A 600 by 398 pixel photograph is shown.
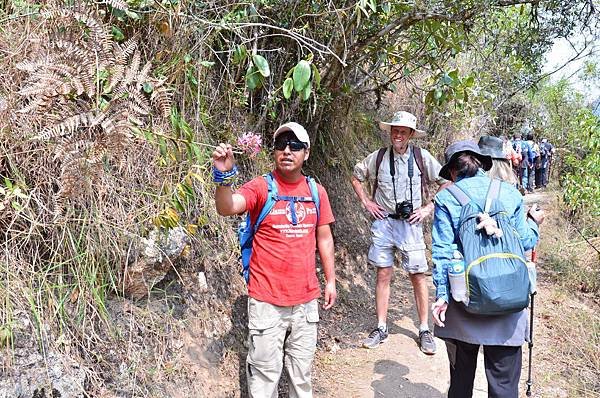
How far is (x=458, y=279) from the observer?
8.30ft

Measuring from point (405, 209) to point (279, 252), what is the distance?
5.47 ft

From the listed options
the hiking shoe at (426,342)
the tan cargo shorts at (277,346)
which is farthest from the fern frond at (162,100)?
the hiking shoe at (426,342)

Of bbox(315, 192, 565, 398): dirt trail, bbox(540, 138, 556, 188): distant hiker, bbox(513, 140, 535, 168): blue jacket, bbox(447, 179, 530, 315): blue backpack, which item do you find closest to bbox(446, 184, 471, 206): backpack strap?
bbox(447, 179, 530, 315): blue backpack

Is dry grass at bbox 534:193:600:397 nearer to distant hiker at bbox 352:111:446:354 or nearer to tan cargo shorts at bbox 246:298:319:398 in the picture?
distant hiker at bbox 352:111:446:354

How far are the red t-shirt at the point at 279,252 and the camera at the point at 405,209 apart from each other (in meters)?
1.46

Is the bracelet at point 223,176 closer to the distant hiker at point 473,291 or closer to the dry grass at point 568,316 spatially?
the distant hiker at point 473,291

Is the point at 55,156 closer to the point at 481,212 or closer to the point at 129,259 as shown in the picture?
the point at 129,259

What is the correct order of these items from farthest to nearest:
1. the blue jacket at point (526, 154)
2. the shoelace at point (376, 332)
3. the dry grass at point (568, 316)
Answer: the blue jacket at point (526, 154), the shoelace at point (376, 332), the dry grass at point (568, 316)

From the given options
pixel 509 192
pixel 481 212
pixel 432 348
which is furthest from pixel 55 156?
pixel 432 348

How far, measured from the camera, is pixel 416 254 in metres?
4.14

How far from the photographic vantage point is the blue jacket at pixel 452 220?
2.65m

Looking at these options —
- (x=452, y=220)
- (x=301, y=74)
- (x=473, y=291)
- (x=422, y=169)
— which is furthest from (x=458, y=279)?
(x=422, y=169)

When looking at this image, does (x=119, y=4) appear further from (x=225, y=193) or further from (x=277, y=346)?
(x=277, y=346)

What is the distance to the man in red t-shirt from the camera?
110 inches
